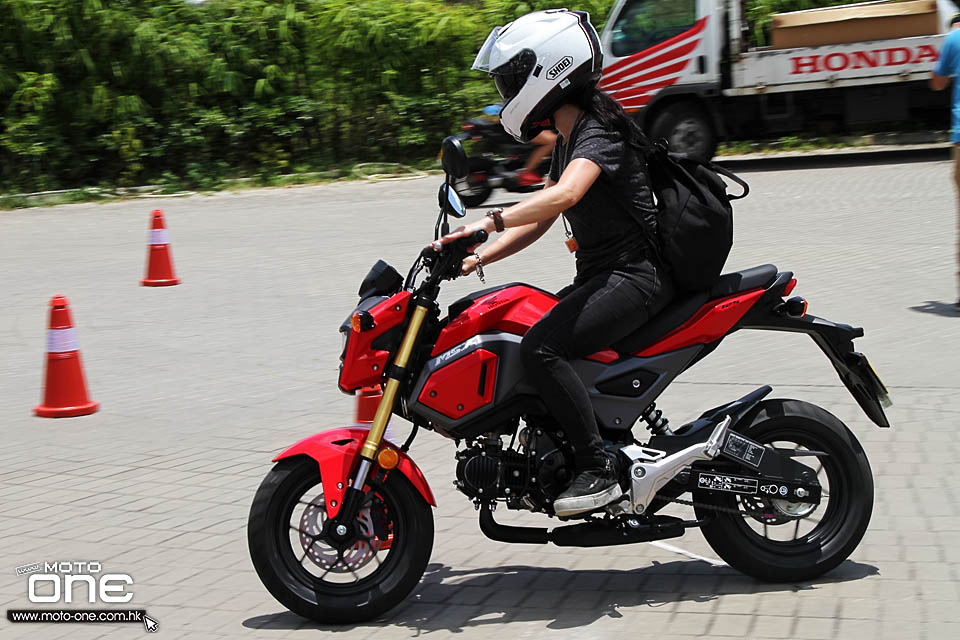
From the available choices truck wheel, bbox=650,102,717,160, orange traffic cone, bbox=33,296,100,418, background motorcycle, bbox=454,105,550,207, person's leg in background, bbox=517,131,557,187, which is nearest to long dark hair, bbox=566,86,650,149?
orange traffic cone, bbox=33,296,100,418

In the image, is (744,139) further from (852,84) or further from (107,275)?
(107,275)

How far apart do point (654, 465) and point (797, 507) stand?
608 mm

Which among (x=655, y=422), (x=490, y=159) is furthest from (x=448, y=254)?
(x=490, y=159)

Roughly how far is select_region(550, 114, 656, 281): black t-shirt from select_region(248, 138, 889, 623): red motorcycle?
0.84 ft

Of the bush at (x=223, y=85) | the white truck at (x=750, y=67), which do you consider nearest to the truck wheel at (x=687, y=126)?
the white truck at (x=750, y=67)

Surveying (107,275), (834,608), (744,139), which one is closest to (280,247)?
(107,275)

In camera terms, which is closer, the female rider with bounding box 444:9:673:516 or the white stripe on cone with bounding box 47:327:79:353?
the female rider with bounding box 444:9:673:516

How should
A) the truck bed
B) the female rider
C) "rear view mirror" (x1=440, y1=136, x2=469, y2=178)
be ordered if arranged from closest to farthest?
"rear view mirror" (x1=440, y1=136, x2=469, y2=178), the female rider, the truck bed

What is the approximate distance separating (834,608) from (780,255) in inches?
296

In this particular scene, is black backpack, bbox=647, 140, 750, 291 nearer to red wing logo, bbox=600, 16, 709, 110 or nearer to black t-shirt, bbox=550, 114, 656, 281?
black t-shirt, bbox=550, 114, 656, 281

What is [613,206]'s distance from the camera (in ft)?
14.3

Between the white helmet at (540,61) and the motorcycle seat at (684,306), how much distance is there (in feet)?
2.69

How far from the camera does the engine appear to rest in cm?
426

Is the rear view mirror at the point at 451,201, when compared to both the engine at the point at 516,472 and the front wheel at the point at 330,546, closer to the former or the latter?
the engine at the point at 516,472
